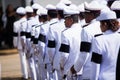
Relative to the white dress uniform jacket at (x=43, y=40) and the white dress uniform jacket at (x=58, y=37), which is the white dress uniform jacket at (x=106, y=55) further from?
the white dress uniform jacket at (x=43, y=40)

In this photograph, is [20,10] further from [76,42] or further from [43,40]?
[76,42]

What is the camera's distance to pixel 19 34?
10.6 metres

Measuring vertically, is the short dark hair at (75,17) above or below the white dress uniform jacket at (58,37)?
above

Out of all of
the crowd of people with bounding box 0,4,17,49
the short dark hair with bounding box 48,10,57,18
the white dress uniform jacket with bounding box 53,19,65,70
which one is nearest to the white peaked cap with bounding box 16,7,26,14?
the short dark hair with bounding box 48,10,57,18

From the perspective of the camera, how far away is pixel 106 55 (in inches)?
173

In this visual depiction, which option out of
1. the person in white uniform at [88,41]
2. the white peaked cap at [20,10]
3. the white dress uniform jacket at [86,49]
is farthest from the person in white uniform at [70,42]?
the white peaked cap at [20,10]

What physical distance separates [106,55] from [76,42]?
4.55 ft

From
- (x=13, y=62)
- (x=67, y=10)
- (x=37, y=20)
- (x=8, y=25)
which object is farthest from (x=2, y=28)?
(x=67, y=10)

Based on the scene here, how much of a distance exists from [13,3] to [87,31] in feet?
49.0

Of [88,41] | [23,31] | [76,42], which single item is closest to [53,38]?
[76,42]

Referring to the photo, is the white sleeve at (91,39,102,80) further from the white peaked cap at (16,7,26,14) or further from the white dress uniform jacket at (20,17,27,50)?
the white peaked cap at (16,7,26,14)

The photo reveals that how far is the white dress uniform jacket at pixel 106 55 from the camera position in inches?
173

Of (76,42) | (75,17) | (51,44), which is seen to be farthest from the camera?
(51,44)

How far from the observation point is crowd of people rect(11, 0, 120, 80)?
443 centimetres
